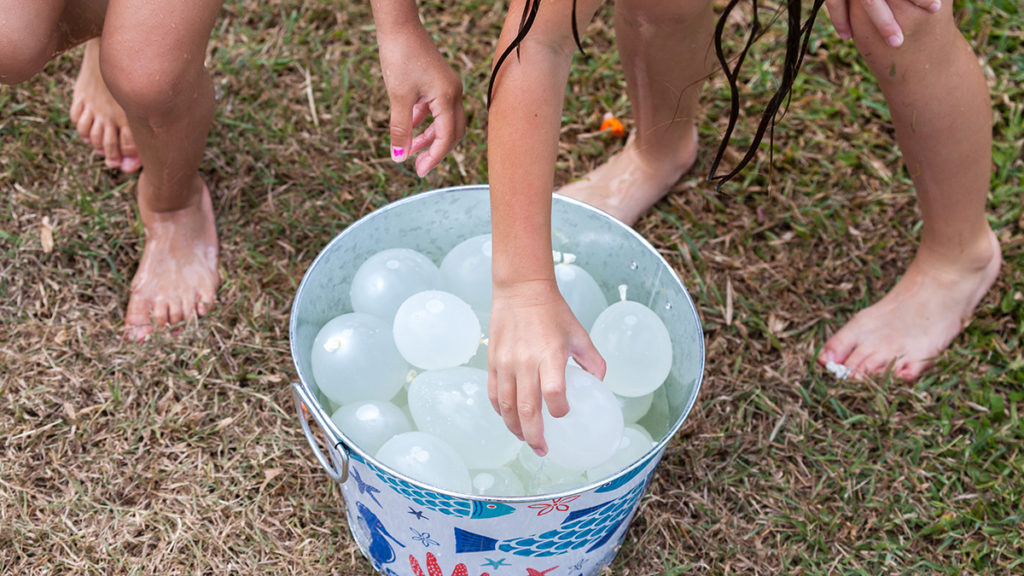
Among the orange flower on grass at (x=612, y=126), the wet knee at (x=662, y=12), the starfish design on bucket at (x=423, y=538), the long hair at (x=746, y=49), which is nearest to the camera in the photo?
the long hair at (x=746, y=49)

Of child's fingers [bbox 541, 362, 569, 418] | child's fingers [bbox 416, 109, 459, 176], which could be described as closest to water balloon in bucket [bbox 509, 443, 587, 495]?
child's fingers [bbox 541, 362, 569, 418]

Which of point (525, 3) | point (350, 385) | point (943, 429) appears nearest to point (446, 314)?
point (350, 385)

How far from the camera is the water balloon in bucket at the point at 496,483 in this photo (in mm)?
1188

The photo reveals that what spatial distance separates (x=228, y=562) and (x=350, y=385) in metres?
0.35

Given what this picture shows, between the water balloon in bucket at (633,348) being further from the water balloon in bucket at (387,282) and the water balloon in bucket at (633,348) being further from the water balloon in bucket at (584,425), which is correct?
the water balloon in bucket at (387,282)

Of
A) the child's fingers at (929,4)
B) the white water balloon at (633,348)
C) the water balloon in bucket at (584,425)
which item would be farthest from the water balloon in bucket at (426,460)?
the child's fingers at (929,4)

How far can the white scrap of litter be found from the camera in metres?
1.57

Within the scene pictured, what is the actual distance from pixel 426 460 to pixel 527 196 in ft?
1.12

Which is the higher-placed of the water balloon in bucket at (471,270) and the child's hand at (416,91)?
the child's hand at (416,91)

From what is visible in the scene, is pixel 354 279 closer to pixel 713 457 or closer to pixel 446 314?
pixel 446 314

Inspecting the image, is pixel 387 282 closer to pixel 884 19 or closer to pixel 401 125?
pixel 401 125

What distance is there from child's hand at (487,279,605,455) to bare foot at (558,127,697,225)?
0.71m

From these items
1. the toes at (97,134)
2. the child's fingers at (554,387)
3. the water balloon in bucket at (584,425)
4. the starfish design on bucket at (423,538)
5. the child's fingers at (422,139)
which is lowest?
the starfish design on bucket at (423,538)

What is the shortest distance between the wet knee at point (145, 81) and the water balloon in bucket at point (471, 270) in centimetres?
47
